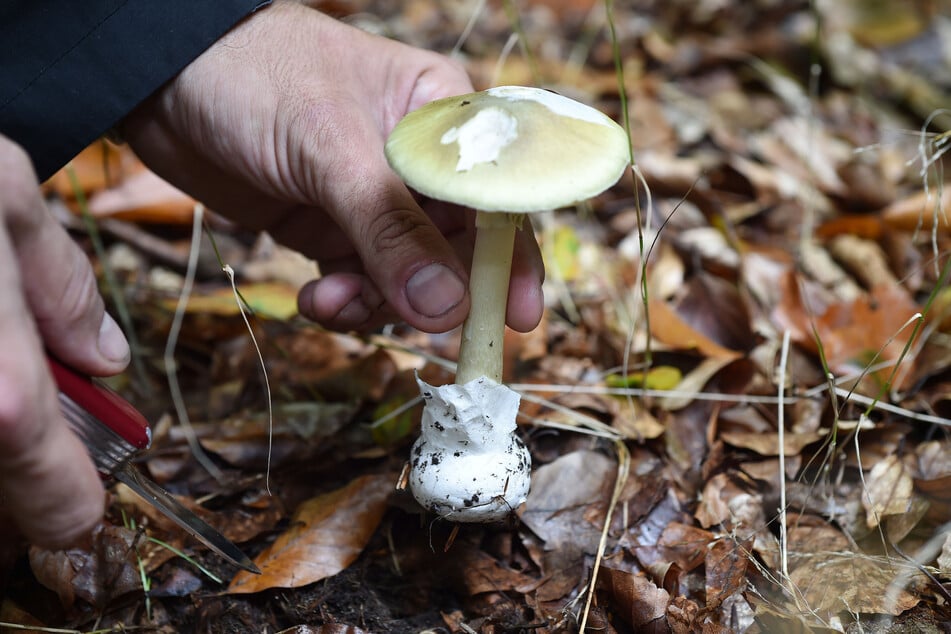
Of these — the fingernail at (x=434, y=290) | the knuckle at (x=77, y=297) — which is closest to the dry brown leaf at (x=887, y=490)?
the fingernail at (x=434, y=290)

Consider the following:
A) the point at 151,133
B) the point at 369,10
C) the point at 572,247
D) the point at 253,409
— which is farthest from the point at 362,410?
the point at 369,10

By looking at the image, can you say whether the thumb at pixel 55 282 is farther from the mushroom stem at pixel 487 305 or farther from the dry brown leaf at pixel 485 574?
the dry brown leaf at pixel 485 574

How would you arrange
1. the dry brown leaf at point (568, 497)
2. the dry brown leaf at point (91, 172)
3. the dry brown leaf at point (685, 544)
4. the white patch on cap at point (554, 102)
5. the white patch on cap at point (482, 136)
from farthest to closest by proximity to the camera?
the dry brown leaf at point (91, 172), the dry brown leaf at point (568, 497), the dry brown leaf at point (685, 544), the white patch on cap at point (554, 102), the white patch on cap at point (482, 136)

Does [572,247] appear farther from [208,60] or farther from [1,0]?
[1,0]

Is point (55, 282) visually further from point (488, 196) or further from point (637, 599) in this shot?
point (637, 599)

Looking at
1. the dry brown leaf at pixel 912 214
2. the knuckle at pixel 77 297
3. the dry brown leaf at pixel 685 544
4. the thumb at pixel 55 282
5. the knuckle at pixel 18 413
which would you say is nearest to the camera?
the knuckle at pixel 18 413

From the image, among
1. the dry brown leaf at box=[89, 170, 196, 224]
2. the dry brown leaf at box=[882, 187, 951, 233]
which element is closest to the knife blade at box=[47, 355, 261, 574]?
the dry brown leaf at box=[89, 170, 196, 224]

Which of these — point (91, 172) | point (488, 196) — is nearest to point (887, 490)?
point (488, 196)

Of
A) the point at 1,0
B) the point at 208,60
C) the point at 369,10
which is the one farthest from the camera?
the point at 369,10
